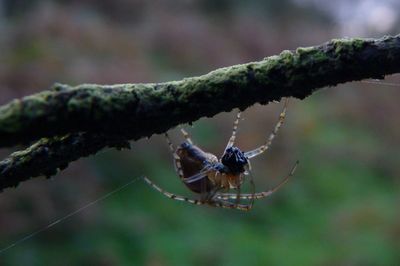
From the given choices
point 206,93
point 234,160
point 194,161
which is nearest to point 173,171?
point 194,161

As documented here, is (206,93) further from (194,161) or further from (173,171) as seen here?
(173,171)

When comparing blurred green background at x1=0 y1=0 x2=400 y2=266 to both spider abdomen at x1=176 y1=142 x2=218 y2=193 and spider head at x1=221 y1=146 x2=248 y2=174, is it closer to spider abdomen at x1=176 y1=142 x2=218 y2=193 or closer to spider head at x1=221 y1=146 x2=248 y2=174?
spider abdomen at x1=176 y1=142 x2=218 y2=193

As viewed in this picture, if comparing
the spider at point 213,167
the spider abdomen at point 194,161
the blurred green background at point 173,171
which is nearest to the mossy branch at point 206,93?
the spider at point 213,167

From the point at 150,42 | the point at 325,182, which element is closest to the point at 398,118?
the point at 325,182

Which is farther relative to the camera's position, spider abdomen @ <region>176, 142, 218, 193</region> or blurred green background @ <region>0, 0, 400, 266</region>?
blurred green background @ <region>0, 0, 400, 266</region>

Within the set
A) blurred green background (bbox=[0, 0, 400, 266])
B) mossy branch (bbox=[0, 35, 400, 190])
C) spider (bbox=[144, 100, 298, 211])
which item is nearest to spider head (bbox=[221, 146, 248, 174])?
spider (bbox=[144, 100, 298, 211])

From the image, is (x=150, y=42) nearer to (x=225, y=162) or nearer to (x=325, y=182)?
(x=325, y=182)
